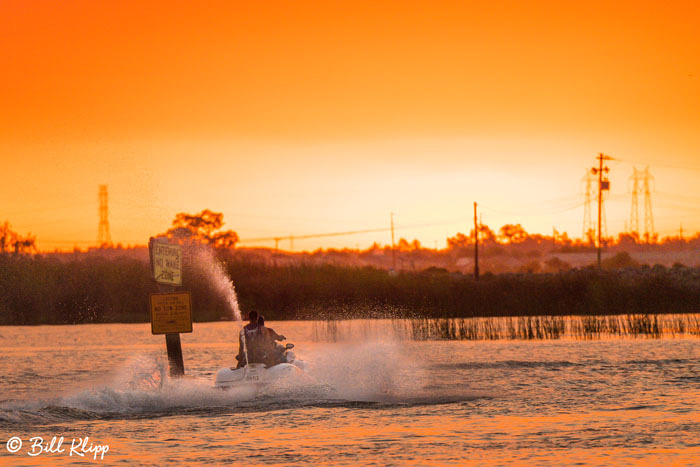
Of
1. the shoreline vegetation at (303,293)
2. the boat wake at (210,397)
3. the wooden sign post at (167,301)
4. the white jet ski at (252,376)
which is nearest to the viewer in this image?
the boat wake at (210,397)

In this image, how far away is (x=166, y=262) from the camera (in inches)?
1224

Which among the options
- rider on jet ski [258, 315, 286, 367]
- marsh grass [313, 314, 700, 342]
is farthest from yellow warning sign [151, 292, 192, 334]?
marsh grass [313, 314, 700, 342]

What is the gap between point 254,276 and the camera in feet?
283

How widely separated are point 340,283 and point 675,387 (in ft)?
167

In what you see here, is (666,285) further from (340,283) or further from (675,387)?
(675,387)

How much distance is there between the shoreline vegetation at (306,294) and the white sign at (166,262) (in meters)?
39.4

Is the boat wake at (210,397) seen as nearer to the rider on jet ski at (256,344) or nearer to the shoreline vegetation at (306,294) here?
the rider on jet ski at (256,344)

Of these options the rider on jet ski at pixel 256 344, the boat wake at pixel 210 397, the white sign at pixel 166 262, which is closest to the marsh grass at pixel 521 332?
the boat wake at pixel 210 397

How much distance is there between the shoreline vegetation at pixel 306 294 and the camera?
73.7m

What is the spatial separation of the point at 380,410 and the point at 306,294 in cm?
5451

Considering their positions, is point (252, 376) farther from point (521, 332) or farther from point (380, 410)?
point (521, 332)

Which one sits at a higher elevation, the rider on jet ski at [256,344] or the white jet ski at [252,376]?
the rider on jet ski at [256,344]

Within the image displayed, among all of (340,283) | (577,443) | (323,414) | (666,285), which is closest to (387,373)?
(323,414)

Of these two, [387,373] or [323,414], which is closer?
[323,414]
